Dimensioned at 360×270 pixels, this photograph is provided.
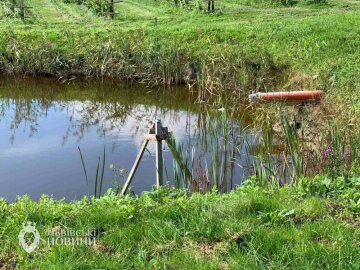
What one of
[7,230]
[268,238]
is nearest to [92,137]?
[7,230]

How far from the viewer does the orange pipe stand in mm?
9820

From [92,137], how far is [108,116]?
5.86 feet

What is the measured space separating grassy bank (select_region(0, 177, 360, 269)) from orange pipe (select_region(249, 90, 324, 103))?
13.9 ft

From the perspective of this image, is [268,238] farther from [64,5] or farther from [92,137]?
[64,5]

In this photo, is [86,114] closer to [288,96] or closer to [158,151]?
[288,96]

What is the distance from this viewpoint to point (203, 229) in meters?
4.71

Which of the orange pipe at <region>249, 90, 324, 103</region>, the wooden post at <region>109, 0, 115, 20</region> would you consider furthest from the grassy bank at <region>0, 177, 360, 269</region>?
the wooden post at <region>109, 0, 115, 20</region>

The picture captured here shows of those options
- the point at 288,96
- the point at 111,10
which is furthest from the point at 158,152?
the point at 111,10

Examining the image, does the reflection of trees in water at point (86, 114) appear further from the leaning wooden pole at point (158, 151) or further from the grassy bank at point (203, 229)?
the grassy bank at point (203, 229)

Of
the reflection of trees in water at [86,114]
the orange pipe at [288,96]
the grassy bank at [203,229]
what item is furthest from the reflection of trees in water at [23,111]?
the grassy bank at [203,229]

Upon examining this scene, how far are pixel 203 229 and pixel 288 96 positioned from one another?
5649mm

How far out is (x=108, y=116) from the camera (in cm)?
1258

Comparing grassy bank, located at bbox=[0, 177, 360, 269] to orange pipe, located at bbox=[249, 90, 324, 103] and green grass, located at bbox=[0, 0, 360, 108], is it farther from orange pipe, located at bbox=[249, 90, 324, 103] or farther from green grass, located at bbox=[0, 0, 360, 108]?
green grass, located at bbox=[0, 0, 360, 108]

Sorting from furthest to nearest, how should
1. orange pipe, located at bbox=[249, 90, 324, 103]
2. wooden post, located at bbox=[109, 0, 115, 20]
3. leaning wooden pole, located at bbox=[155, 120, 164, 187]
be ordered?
wooden post, located at bbox=[109, 0, 115, 20], orange pipe, located at bbox=[249, 90, 324, 103], leaning wooden pole, located at bbox=[155, 120, 164, 187]
